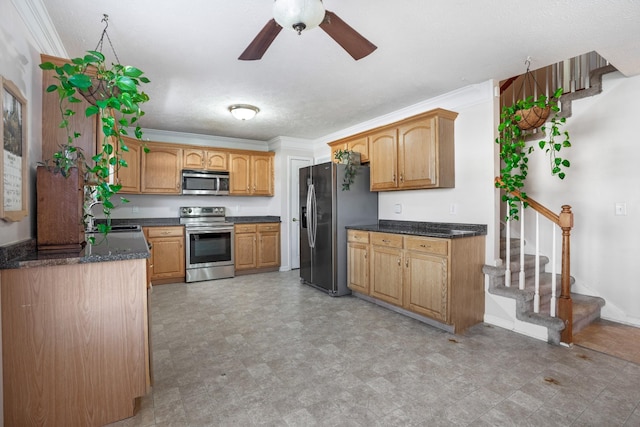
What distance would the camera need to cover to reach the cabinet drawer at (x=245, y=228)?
17.1 ft

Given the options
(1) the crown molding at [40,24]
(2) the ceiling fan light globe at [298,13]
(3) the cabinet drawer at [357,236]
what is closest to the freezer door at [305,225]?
(3) the cabinet drawer at [357,236]

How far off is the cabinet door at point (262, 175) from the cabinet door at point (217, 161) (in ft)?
1.57

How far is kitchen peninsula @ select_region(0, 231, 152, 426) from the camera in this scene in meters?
1.52

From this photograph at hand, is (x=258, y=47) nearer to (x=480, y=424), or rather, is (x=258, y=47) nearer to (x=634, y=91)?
(x=480, y=424)

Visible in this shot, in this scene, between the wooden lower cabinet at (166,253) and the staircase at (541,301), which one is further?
the wooden lower cabinet at (166,253)

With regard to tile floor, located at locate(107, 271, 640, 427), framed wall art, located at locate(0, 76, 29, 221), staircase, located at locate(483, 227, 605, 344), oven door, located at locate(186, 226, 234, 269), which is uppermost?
framed wall art, located at locate(0, 76, 29, 221)

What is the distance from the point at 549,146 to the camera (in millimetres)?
3436

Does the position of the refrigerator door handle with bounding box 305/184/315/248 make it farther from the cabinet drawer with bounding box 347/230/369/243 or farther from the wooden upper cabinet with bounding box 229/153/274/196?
the wooden upper cabinet with bounding box 229/153/274/196

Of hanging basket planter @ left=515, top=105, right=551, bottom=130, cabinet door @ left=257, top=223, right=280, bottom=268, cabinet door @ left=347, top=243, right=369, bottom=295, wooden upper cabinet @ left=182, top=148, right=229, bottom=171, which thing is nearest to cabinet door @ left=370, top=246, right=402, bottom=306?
cabinet door @ left=347, top=243, right=369, bottom=295

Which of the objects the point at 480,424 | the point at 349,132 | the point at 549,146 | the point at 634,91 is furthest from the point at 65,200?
the point at 634,91

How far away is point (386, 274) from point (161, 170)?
12.0 ft

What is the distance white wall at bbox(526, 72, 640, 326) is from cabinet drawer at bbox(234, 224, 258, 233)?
417 cm

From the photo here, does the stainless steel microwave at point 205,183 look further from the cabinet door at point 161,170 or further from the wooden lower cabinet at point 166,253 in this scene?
the wooden lower cabinet at point 166,253

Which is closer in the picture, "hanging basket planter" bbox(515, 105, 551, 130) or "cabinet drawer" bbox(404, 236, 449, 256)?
"hanging basket planter" bbox(515, 105, 551, 130)
